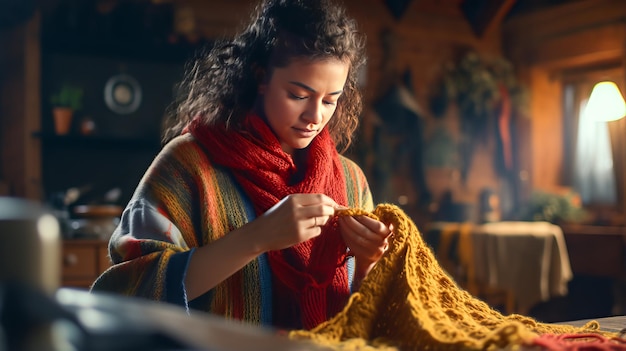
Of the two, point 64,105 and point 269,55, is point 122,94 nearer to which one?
point 64,105

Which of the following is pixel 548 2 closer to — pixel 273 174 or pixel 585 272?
pixel 585 272

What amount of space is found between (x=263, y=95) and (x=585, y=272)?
3.90 meters

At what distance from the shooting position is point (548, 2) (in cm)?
558

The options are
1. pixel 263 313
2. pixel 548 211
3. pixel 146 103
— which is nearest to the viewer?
pixel 263 313

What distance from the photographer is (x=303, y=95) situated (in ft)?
4.30

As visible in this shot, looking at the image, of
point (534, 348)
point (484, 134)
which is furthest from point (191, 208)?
point (484, 134)

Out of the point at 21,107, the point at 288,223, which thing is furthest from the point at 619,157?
the point at 288,223

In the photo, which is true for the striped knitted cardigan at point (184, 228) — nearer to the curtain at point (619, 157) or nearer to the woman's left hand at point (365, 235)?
the woman's left hand at point (365, 235)

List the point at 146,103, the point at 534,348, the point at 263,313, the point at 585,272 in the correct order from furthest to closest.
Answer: the point at 585,272 → the point at 146,103 → the point at 263,313 → the point at 534,348

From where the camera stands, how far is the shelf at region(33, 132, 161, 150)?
4.02 meters

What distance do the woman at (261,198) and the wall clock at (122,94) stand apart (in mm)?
2937

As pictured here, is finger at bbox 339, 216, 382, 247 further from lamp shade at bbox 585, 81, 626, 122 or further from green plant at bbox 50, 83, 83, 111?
lamp shade at bbox 585, 81, 626, 122

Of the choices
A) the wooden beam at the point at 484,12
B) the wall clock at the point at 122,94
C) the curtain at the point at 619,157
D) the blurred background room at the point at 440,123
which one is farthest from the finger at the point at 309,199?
the wooden beam at the point at 484,12

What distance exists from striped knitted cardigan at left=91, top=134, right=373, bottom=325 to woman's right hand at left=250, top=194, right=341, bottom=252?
0.39 ft
